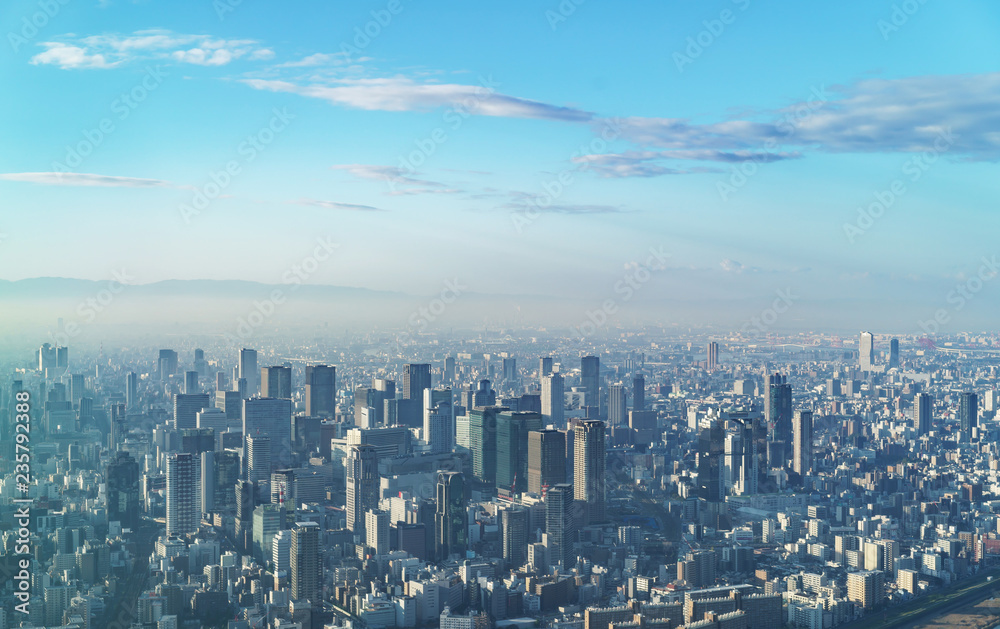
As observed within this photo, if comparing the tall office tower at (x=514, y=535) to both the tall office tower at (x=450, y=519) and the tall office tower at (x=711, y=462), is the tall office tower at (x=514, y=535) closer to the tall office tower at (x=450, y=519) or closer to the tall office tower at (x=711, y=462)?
the tall office tower at (x=450, y=519)

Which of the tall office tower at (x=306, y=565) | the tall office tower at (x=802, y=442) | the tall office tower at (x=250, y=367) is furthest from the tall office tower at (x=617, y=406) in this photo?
the tall office tower at (x=306, y=565)

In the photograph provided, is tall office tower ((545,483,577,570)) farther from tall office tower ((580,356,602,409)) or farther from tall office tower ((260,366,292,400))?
tall office tower ((580,356,602,409))

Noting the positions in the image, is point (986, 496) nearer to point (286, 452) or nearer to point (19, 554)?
point (286, 452)

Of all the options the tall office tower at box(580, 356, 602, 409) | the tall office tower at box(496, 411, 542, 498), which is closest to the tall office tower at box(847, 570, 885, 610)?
the tall office tower at box(496, 411, 542, 498)

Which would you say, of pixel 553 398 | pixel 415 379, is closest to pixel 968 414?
pixel 553 398

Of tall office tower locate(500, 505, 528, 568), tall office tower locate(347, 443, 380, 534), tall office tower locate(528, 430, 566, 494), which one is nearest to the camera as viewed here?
tall office tower locate(500, 505, 528, 568)

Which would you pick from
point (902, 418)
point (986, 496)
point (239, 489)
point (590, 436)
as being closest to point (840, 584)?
point (590, 436)
